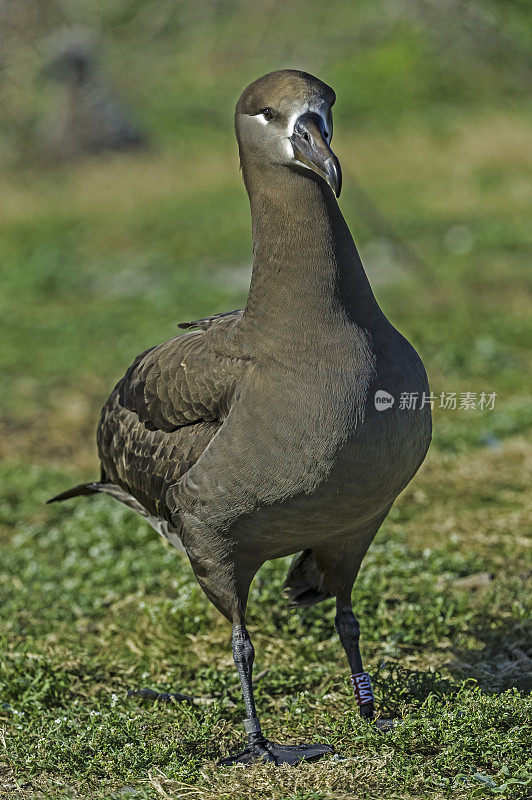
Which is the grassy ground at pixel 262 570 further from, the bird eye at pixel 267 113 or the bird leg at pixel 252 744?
the bird eye at pixel 267 113

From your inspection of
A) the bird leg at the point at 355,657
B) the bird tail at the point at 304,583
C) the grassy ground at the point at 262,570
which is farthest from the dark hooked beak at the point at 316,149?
the grassy ground at the point at 262,570

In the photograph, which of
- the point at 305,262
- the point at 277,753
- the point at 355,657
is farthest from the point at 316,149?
the point at 277,753

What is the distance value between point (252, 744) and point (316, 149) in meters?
2.37

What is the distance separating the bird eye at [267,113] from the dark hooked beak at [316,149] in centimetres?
15

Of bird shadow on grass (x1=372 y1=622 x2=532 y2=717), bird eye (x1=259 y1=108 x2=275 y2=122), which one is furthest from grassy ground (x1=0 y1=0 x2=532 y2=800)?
bird eye (x1=259 y1=108 x2=275 y2=122)

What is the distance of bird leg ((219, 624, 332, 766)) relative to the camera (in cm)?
390

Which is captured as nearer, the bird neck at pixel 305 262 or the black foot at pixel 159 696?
the bird neck at pixel 305 262

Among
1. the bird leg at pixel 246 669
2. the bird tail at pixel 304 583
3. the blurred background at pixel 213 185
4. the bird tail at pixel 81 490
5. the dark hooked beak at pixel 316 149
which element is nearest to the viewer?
the dark hooked beak at pixel 316 149

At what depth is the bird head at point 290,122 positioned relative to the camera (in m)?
3.44

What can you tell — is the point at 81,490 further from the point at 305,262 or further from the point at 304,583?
the point at 305,262

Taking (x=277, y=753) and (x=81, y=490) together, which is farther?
(x=81, y=490)

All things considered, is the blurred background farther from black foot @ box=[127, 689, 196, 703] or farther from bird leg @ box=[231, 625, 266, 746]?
bird leg @ box=[231, 625, 266, 746]

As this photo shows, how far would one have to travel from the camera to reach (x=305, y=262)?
12.2 ft

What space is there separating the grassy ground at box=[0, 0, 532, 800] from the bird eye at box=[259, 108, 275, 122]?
7.78 ft
